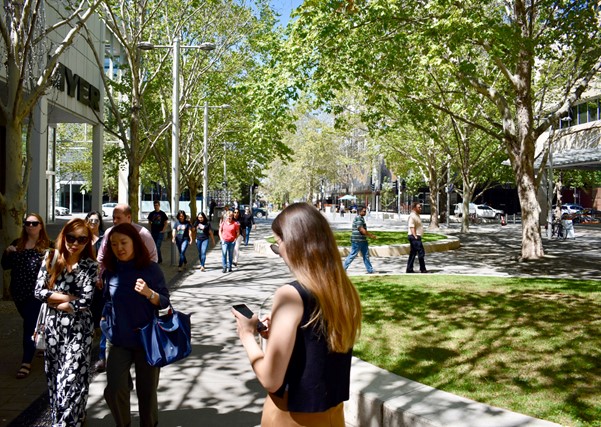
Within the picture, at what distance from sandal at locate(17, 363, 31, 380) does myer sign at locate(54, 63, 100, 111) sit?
19.0m

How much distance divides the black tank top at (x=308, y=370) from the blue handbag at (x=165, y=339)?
6.06 ft

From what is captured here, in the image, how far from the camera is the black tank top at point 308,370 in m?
2.36

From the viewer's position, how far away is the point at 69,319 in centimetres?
436

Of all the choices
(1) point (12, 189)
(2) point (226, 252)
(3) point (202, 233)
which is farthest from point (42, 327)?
(3) point (202, 233)

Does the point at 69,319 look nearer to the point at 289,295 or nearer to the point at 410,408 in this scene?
the point at 410,408

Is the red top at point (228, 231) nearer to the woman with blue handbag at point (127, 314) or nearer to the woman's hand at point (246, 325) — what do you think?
the woman with blue handbag at point (127, 314)

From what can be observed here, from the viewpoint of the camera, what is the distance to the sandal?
596 cm

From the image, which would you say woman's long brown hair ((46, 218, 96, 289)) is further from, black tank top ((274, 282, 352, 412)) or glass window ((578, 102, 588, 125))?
glass window ((578, 102, 588, 125))

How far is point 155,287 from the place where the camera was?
4309 millimetres

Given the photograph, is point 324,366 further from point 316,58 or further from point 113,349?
point 316,58

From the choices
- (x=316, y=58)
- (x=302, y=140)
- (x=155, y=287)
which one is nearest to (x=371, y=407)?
(x=155, y=287)

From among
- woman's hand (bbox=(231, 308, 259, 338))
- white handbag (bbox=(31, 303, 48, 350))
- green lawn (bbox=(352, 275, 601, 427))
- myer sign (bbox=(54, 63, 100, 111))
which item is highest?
myer sign (bbox=(54, 63, 100, 111))

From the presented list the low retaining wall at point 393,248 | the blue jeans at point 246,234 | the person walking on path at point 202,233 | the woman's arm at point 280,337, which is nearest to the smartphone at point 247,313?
the woman's arm at point 280,337

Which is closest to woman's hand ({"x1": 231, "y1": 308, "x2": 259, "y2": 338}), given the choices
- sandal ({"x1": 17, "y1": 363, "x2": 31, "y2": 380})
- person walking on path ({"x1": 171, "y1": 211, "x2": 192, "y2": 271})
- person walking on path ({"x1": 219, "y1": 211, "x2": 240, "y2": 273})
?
sandal ({"x1": 17, "y1": 363, "x2": 31, "y2": 380})
